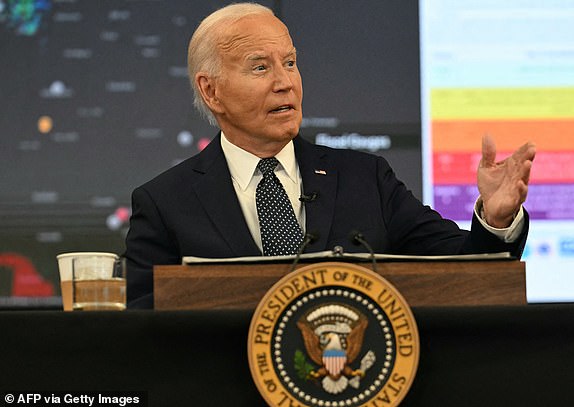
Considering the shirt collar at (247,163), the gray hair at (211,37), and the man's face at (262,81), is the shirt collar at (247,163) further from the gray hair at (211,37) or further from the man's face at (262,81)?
the gray hair at (211,37)

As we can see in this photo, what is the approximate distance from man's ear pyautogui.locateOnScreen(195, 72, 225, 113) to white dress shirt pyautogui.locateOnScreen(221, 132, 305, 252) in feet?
0.42

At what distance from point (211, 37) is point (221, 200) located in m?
0.45

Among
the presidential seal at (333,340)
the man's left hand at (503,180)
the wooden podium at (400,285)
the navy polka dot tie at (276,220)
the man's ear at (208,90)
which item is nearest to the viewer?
the presidential seal at (333,340)


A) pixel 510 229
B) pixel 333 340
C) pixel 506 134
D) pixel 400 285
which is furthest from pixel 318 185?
pixel 506 134

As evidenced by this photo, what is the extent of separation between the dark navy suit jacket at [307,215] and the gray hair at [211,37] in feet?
0.75

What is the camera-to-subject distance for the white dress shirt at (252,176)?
2.57 m

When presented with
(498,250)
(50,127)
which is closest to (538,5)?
(50,127)

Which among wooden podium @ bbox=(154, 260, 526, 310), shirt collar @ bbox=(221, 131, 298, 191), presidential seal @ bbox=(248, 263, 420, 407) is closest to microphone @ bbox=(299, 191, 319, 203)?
shirt collar @ bbox=(221, 131, 298, 191)

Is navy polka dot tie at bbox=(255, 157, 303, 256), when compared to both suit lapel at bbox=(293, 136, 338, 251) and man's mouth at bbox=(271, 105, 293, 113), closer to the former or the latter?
suit lapel at bbox=(293, 136, 338, 251)

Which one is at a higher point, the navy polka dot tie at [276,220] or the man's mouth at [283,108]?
the man's mouth at [283,108]

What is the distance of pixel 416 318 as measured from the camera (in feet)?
5.00

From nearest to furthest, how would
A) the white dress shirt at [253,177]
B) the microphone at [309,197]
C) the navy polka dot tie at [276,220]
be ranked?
the microphone at [309,197]
the navy polka dot tie at [276,220]
the white dress shirt at [253,177]

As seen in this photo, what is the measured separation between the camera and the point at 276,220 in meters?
2.48

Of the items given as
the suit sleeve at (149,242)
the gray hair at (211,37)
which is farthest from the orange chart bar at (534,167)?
the suit sleeve at (149,242)
